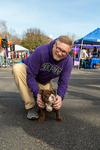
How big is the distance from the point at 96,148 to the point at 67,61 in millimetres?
1159

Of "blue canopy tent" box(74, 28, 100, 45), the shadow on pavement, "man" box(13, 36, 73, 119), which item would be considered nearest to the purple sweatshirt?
→ "man" box(13, 36, 73, 119)

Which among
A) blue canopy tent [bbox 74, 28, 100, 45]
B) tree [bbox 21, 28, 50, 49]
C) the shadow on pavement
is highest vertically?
tree [bbox 21, 28, 50, 49]

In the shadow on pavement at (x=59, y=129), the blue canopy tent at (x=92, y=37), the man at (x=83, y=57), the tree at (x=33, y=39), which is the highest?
the tree at (x=33, y=39)

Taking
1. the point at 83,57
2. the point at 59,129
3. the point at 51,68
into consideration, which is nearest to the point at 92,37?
the point at 83,57

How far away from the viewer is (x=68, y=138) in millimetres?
1588

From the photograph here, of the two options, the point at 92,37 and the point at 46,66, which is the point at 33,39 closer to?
the point at 92,37

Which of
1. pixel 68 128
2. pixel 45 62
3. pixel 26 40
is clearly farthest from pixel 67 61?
pixel 26 40

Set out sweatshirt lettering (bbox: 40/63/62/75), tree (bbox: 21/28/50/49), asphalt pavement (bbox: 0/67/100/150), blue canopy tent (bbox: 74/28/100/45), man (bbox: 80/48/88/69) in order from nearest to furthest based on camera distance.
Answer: asphalt pavement (bbox: 0/67/100/150) → sweatshirt lettering (bbox: 40/63/62/75) → blue canopy tent (bbox: 74/28/100/45) → man (bbox: 80/48/88/69) → tree (bbox: 21/28/50/49)

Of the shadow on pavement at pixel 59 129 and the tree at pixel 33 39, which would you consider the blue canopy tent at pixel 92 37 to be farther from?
the tree at pixel 33 39

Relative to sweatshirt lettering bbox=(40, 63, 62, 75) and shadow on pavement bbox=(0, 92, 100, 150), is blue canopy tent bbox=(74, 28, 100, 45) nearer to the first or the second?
shadow on pavement bbox=(0, 92, 100, 150)

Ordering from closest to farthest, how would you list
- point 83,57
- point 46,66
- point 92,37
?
point 46,66, point 92,37, point 83,57

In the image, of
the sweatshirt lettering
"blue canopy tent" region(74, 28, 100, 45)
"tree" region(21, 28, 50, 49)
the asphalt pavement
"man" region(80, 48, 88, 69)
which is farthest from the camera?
"tree" region(21, 28, 50, 49)

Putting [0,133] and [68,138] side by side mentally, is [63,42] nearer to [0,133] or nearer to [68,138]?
[68,138]

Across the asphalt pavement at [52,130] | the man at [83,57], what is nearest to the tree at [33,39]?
the man at [83,57]
